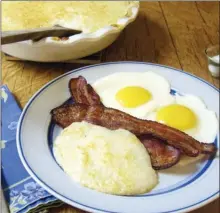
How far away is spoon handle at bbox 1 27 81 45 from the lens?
634mm

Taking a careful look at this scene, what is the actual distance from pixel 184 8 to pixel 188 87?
431 millimetres

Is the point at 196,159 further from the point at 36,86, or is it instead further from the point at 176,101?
the point at 36,86

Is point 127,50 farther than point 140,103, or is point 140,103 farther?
point 127,50

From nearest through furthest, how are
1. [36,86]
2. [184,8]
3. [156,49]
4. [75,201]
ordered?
1. [75,201]
2. [36,86]
3. [156,49]
4. [184,8]

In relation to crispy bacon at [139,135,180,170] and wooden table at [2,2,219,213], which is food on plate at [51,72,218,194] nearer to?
crispy bacon at [139,135,180,170]

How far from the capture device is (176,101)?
0.60m

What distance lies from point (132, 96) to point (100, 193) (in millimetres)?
191

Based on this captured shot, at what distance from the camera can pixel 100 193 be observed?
0.49 m

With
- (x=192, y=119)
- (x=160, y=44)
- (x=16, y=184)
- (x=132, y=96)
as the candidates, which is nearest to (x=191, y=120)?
(x=192, y=119)

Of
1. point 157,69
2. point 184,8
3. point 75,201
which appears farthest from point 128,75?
point 184,8

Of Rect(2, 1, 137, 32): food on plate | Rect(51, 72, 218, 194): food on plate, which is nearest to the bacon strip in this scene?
Rect(51, 72, 218, 194): food on plate

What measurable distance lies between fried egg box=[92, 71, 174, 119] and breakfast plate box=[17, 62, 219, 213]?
0.03 m

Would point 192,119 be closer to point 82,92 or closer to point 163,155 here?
point 163,155

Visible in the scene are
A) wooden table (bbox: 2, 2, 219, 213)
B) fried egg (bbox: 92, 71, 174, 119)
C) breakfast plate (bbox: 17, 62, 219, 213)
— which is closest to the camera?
breakfast plate (bbox: 17, 62, 219, 213)
